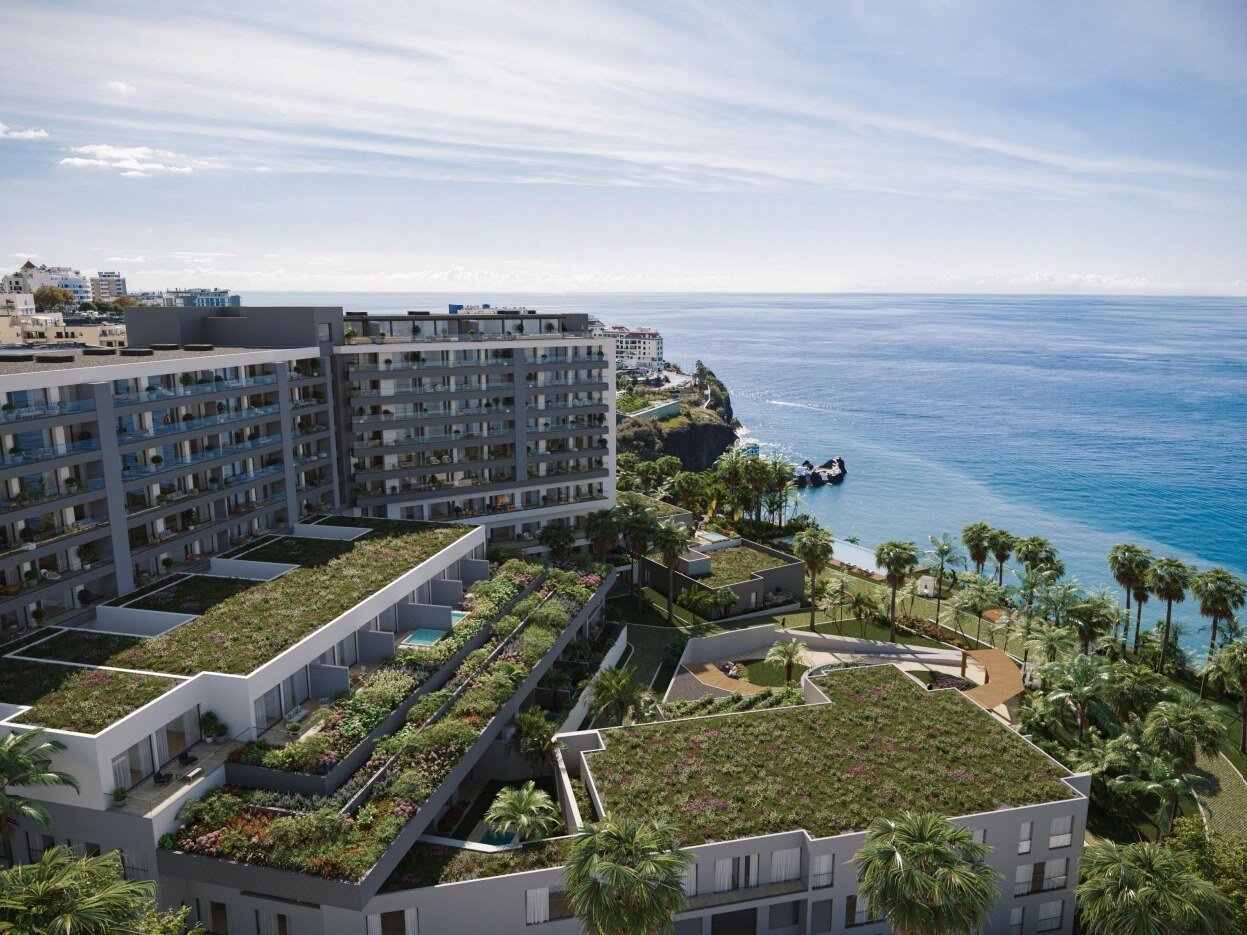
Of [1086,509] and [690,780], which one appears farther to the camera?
[1086,509]

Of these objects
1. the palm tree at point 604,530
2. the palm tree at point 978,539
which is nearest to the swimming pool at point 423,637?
the palm tree at point 604,530

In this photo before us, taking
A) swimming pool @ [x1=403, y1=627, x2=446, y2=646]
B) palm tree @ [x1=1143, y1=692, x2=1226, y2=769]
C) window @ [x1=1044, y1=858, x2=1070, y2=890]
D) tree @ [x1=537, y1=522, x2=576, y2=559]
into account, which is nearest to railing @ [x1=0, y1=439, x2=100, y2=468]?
swimming pool @ [x1=403, y1=627, x2=446, y2=646]

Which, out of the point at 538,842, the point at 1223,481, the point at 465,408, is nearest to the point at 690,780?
the point at 538,842

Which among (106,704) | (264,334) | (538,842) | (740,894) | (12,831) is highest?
(264,334)

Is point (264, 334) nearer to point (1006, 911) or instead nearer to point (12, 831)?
point (12, 831)

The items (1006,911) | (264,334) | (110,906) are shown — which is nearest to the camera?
(110,906)

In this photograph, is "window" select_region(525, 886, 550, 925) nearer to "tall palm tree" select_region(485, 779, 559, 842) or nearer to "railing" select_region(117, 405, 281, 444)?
"tall palm tree" select_region(485, 779, 559, 842)

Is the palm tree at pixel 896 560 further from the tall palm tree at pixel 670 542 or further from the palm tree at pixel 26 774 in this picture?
the palm tree at pixel 26 774
